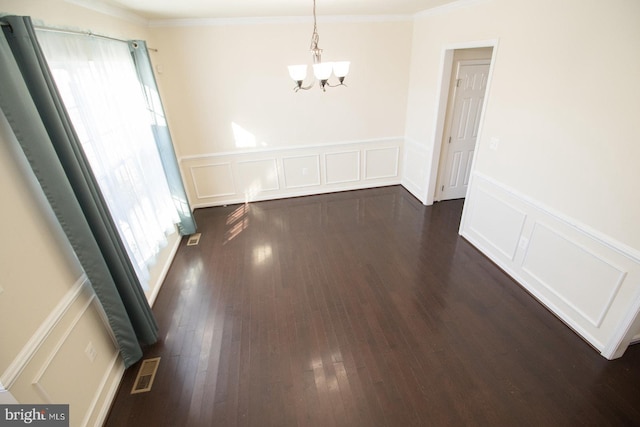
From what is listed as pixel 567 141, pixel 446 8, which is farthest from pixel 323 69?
pixel 446 8

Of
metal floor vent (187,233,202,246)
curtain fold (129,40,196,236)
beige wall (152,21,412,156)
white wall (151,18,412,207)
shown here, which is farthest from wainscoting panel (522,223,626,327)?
curtain fold (129,40,196,236)

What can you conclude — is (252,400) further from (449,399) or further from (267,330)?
(449,399)

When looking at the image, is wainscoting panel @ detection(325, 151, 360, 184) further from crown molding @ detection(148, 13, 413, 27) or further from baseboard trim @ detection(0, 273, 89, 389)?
baseboard trim @ detection(0, 273, 89, 389)

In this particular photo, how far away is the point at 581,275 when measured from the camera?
7.57ft

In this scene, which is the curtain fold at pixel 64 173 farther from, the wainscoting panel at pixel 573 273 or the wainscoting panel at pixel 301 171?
the wainscoting panel at pixel 573 273

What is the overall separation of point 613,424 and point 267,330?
8.08 feet

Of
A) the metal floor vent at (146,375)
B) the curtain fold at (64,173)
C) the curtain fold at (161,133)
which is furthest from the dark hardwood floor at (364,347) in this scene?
the curtain fold at (64,173)

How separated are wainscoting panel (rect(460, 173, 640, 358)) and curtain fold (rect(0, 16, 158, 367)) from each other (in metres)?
3.52

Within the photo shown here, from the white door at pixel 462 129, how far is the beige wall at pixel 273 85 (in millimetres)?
979

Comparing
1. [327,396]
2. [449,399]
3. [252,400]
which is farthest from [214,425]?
[449,399]

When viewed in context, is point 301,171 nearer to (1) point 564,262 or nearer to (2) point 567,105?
(2) point 567,105

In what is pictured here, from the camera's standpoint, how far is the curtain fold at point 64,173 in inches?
57.2

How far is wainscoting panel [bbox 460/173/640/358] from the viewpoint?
2047 mm

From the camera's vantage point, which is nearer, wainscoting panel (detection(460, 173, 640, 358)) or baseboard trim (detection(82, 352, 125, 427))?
baseboard trim (detection(82, 352, 125, 427))
